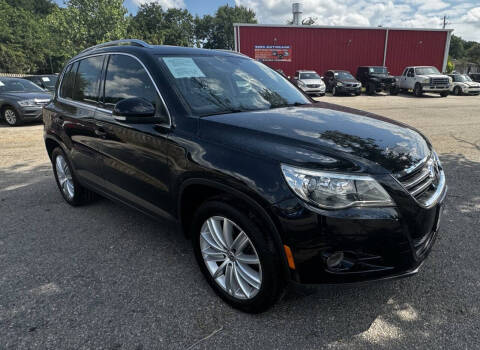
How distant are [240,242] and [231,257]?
176 millimetres

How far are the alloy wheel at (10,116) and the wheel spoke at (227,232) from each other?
1116 centimetres

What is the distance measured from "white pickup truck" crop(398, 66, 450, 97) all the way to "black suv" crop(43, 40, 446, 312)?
21.7 metres

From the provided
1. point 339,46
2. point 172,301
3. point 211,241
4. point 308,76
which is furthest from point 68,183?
point 339,46

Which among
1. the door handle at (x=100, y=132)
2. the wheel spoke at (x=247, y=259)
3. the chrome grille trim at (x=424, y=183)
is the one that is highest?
the door handle at (x=100, y=132)

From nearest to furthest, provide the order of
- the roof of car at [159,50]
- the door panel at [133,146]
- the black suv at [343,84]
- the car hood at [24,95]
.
A: the door panel at [133,146]
the roof of car at [159,50]
the car hood at [24,95]
the black suv at [343,84]

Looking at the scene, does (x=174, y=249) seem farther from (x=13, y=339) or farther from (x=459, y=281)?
(x=459, y=281)

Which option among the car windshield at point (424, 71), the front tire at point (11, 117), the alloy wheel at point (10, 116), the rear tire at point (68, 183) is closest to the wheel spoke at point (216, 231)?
the rear tire at point (68, 183)

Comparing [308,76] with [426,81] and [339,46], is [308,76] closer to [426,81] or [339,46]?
[426,81]

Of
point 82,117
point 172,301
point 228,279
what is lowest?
point 172,301

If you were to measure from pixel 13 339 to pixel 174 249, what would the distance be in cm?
140

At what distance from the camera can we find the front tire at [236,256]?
6.75ft

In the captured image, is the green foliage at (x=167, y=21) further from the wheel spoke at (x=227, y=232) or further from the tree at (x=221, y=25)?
the wheel spoke at (x=227, y=232)

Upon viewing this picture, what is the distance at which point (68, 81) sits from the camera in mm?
4070

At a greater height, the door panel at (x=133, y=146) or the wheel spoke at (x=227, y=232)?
the door panel at (x=133, y=146)
